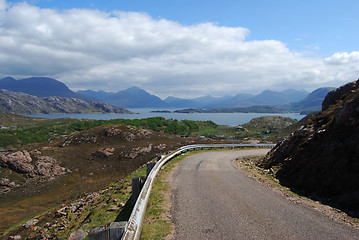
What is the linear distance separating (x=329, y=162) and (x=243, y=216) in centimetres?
642

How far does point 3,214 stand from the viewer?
18.9 m

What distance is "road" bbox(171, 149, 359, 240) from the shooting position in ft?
21.5

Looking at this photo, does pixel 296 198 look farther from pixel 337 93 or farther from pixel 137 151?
pixel 137 151

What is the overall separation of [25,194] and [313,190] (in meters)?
27.5

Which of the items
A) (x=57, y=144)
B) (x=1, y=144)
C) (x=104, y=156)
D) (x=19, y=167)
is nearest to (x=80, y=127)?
(x=1, y=144)

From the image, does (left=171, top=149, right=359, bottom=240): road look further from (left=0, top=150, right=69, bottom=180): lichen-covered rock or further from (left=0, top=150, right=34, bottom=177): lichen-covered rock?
(left=0, top=150, right=34, bottom=177): lichen-covered rock

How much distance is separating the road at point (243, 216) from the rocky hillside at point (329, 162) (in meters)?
1.71

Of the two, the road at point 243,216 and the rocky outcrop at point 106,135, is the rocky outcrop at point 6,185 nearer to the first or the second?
the rocky outcrop at point 106,135

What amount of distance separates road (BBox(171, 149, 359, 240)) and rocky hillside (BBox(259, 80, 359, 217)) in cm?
171

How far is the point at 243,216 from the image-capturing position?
25.7 ft

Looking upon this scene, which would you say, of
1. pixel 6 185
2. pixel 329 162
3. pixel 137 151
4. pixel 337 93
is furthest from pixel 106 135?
pixel 329 162

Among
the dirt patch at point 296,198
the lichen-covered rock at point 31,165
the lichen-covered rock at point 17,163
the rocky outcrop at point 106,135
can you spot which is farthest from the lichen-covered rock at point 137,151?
the dirt patch at point 296,198

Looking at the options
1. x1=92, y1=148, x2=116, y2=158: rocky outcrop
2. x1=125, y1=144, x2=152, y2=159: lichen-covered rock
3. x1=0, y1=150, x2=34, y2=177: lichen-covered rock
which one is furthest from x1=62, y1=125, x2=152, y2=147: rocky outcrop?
x1=0, y1=150, x2=34, y2=177: lichen-covered rock

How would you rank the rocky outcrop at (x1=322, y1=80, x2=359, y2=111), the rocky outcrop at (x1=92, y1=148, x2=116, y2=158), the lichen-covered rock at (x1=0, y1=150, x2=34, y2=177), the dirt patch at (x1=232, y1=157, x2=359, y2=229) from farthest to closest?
the rocky outcrop at (x1=92, y1=148, x2=116, y2=158) → the lichen-covered rock at (x1=0, y1=150, x2=34, y2=177) → the rocky outcrop at (x1=322, y1=80, x2=359, y2=111) → the dirt patch at (x1=232, y1=157, x2=359, y2=229)
